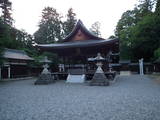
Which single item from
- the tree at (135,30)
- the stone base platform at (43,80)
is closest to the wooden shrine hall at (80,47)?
the stone base platform at (43,80)

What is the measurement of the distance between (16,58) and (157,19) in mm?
23859

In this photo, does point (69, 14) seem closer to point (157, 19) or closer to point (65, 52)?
point (157, 19)

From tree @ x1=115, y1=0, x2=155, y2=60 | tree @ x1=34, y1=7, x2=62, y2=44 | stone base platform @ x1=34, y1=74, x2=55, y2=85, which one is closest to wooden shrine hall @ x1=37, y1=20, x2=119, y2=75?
stone base platform @ x1=34, y1=74, x2=55, y2=85

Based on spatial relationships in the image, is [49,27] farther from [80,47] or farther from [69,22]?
[80,47]

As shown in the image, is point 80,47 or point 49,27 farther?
point 49,27

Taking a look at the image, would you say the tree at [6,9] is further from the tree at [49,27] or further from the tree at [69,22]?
the tree at [69,22]

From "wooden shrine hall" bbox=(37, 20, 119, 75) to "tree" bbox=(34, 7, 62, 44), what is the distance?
1965 cm

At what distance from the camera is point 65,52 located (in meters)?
18.2

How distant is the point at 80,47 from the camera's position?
16609mm

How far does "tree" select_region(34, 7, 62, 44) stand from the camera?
125ft

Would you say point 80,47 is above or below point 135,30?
below

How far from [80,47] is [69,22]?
27632mm

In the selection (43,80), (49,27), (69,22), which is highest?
(69,22)

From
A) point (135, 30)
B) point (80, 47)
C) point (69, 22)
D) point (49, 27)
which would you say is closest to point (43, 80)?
point (80, 47)
